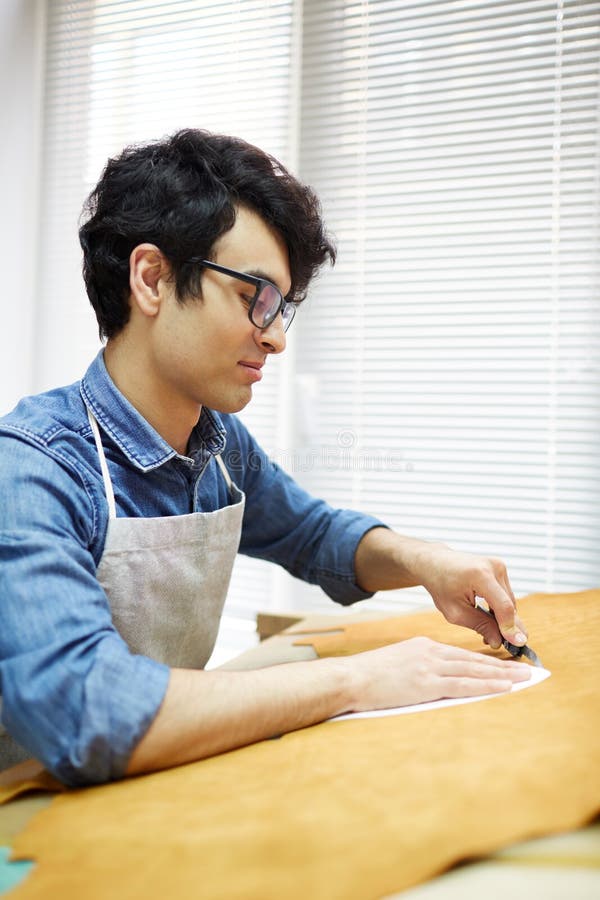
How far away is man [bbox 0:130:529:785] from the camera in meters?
0.77

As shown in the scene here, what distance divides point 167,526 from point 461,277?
1.49 meters

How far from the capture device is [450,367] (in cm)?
229

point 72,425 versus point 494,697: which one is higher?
point 72,425

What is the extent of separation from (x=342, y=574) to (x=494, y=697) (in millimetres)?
614

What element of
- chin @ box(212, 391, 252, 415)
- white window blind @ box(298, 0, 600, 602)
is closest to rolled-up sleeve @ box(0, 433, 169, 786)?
chin @ box(212, 391, 252, 415)

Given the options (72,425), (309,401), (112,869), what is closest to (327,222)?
(309,401)

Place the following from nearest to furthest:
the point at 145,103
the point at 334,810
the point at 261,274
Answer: the point at 334,810 < the point at 261,274 < the point at 145,103

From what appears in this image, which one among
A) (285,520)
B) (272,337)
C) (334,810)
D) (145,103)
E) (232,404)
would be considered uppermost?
(145,103)

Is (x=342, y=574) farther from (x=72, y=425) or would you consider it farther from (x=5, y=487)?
(x=5, y=487)

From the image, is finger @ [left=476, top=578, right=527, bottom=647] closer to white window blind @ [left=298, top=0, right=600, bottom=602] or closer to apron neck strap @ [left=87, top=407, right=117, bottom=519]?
apron neck strap @ [left=87, top=407, right=117, bottom=519]

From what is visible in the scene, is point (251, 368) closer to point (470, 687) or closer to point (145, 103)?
point (470, 687)

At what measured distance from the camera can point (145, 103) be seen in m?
2.77

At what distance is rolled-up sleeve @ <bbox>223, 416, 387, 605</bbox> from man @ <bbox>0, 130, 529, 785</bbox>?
38 mm

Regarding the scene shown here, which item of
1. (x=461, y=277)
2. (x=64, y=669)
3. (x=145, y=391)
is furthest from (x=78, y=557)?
(x=461, y=277)
